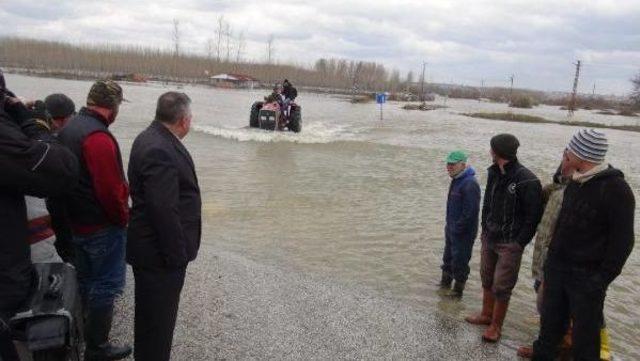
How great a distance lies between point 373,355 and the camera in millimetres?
Result: 4012

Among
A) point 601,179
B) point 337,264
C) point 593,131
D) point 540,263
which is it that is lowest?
point 337,264

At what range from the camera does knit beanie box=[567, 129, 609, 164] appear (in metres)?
3.40

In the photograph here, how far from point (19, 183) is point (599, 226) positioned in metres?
3.34

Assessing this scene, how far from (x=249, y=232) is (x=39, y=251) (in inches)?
180

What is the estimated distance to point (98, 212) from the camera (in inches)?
136

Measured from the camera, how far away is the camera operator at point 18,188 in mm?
2283

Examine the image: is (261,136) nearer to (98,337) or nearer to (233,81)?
(98,337)

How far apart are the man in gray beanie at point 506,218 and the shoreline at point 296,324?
0.47m

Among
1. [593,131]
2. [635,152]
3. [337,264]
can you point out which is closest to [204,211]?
[337,264]

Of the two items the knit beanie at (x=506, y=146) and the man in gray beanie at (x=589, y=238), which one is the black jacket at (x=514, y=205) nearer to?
the knit beanie at (x=506, y=146)

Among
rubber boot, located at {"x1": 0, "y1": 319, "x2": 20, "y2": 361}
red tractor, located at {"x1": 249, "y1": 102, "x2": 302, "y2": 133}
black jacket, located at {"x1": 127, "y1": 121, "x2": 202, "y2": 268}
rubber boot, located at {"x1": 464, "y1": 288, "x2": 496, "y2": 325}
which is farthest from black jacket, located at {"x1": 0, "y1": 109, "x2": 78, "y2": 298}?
red tractor, located at {"x1": 249, "y1": 102, "x2": 302, "y2": 133}

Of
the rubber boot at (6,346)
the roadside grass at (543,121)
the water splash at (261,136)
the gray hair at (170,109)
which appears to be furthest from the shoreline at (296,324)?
the roadside grass at (543,121)

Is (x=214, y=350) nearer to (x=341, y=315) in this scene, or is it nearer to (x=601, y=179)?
(x=341, y=315)

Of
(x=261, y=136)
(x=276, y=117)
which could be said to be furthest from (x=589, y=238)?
(x=276, y=117)
